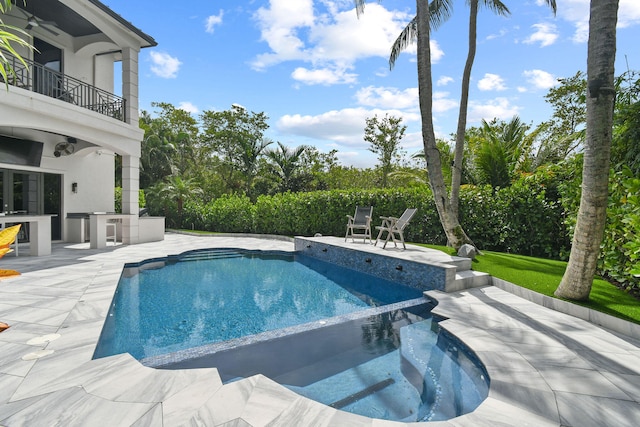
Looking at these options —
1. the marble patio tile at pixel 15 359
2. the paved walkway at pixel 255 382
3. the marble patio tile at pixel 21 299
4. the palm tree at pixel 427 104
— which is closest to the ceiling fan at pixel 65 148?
the marble patio tile at pixel 21 299

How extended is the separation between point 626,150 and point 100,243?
1417 cm

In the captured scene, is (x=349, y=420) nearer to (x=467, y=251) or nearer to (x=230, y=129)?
(x=467, y=251)

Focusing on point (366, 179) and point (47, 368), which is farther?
point (366, 179)

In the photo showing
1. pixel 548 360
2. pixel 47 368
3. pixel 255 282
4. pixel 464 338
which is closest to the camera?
pixel 47 368

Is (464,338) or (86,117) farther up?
(86,117)

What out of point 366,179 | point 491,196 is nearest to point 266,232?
point 491,196

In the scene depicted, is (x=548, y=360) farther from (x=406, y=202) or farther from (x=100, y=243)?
(x=100, y=243)

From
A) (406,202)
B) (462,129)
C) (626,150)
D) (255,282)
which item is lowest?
(255,282)

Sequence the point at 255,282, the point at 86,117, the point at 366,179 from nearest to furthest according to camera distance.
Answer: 1. the point at 255,282
2. the point at 86,117
3. the point at 366,179

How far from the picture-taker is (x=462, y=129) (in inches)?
385

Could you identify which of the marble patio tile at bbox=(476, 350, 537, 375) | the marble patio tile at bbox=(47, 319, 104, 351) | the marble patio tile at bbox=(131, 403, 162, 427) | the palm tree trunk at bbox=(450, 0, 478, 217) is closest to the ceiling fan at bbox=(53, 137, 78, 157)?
the marble patio tile at bbox=(47, 319, 104, 351)

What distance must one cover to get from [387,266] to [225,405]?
6220mm

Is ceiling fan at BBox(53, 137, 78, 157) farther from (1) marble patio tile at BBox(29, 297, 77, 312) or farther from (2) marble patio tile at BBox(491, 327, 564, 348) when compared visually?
(2) marble patio tile at BBox(491, 327, 564, 348)

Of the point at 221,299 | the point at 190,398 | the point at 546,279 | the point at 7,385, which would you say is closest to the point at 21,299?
the point at 221,299
